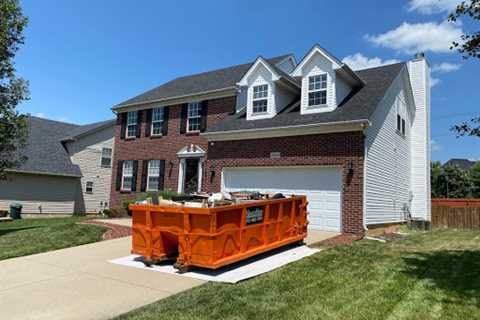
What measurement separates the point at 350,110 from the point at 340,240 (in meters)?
4.83

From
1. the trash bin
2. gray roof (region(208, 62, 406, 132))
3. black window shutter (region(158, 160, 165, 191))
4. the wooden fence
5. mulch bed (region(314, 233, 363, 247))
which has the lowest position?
the trash bin

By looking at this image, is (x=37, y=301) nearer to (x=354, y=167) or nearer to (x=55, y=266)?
(x=55, y=266)

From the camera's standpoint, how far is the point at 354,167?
12.2 metres

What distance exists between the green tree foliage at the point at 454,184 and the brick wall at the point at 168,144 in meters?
29.2

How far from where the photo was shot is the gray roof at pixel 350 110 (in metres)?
12.8

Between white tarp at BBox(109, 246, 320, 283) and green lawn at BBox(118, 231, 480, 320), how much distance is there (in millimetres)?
290

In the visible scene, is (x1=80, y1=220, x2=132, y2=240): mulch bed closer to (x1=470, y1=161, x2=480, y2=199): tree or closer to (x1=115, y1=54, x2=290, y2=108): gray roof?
(x1=115, y1=54, x2=290, y2=108): gray roof

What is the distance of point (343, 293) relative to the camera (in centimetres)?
575

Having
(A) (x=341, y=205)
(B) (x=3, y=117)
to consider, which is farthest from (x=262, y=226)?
(B) (x=3, y=117)

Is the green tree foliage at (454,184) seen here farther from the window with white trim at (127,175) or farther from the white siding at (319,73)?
the window with white trim at (127,175)

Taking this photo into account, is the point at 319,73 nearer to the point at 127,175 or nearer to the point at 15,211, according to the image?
the point at 127,175

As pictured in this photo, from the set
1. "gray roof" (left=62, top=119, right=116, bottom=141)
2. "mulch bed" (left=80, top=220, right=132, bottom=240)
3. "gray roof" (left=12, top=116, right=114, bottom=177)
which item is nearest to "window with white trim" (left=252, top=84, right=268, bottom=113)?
"mulch bed" (left=80, top=220, right=132, bottom=240)

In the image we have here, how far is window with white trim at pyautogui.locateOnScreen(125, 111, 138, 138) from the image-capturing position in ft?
70.3

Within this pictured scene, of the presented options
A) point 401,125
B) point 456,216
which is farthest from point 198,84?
point 456,216
